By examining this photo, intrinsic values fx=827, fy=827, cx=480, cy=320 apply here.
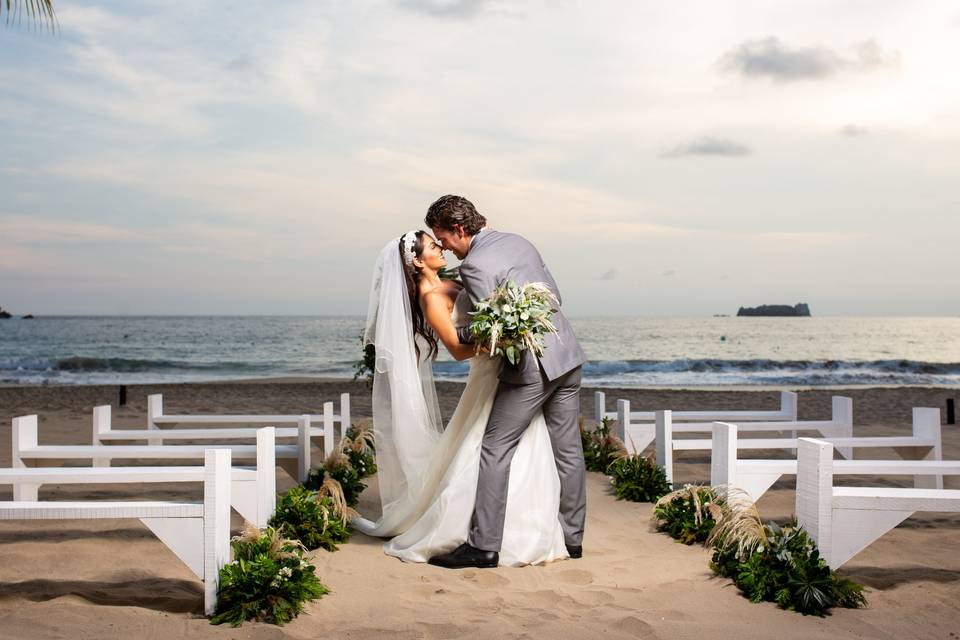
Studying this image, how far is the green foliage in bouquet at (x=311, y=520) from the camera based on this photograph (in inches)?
213

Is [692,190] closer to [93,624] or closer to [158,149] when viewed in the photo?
[158,149]

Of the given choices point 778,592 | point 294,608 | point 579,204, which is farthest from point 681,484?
point 579,204

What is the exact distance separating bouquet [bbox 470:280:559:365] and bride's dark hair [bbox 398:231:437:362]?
0.72 m

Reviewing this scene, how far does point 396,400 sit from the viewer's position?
18.5 feet

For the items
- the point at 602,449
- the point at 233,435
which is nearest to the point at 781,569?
the point at 602,449

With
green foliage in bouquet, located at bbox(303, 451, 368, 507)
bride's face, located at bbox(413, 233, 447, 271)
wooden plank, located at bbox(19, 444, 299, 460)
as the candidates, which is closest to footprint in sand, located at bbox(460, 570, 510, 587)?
bride's face, located at bbox(413, 233, 447, 271)

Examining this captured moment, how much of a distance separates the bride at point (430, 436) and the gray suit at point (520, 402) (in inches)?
3.5

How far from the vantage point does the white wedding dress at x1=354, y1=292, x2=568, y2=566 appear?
5.13 metres

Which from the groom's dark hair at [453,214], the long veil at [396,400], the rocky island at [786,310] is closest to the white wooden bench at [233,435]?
the long veil at [396,400]

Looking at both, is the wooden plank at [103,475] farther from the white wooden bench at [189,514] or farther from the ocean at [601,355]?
the ocean at [601,355]

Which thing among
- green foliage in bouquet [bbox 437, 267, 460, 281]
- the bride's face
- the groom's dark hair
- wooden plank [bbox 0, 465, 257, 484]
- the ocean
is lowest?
the ocean

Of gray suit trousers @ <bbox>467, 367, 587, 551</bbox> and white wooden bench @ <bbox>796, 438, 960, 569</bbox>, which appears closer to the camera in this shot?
white wooden bench @ <bbox>796, 438, 960, 569</bbox>

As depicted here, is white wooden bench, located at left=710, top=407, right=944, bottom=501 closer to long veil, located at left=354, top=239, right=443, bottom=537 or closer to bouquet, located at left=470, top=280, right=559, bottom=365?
bouquet, located at left=470, top=280, right=559, bottom=365

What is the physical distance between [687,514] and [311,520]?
2.61 m
